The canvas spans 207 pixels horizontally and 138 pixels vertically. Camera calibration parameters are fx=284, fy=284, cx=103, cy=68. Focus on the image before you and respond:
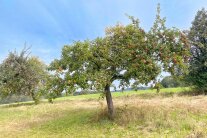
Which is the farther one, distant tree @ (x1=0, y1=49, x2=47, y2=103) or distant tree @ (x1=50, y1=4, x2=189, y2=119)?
distant tree @ (x1=0, y1=49, x2=47, y2=103)

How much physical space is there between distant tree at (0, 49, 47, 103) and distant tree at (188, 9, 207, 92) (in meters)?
21.6

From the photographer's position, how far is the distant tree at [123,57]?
17109 mm

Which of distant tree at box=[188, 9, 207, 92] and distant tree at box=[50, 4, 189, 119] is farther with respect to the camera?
distant tree at box=[188, 9, 207, 92]

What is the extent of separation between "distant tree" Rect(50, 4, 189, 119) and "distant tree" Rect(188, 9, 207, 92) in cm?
2179

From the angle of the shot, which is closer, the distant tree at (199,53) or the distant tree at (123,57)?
the distant tree at (123,57)

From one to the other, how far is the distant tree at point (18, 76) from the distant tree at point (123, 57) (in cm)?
2313

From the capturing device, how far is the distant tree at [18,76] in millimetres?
40812

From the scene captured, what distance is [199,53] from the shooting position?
129 feet

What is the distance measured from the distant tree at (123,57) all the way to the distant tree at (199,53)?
858 inches

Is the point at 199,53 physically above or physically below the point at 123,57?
above

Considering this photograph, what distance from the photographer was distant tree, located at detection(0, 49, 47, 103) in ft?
134

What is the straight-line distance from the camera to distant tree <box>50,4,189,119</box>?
17.1 meters

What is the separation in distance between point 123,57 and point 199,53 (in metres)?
24.8

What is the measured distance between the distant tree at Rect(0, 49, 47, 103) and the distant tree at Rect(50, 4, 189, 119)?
2313 cm
